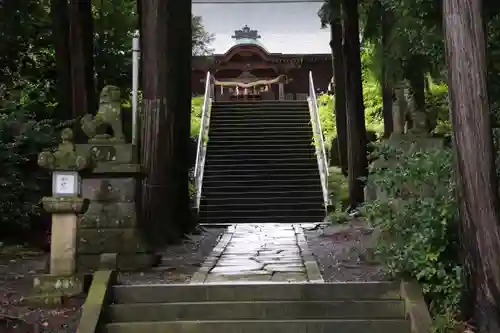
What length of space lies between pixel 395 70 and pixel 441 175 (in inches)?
263

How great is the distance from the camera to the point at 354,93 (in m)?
15.2

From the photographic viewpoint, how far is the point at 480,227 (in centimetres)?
576

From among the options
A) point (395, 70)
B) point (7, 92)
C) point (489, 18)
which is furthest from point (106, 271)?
point (7, 92)

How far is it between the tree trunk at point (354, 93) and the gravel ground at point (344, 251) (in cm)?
183

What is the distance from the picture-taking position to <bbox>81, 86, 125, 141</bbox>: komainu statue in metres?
8.64

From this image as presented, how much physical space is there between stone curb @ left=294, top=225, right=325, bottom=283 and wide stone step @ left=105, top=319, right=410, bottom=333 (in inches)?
36.6

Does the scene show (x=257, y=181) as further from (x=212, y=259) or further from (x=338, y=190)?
(x=212, y=259)

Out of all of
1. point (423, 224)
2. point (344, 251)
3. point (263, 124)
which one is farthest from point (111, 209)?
point (263, 124)

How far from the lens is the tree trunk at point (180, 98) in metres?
10.9

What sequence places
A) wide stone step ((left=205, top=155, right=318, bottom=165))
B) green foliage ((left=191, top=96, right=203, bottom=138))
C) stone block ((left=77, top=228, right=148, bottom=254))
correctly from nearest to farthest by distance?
1. stone block ((left=77, top=228, right=148, bottom=254))
2. wide stone step ((left=205, top=155, right=318, bottom=165))
3. green foliage ((left=191, top=96, right=203, bottom=138))

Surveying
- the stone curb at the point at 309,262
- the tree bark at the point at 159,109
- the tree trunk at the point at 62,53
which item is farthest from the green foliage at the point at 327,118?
the tree bark at the point at 159,109

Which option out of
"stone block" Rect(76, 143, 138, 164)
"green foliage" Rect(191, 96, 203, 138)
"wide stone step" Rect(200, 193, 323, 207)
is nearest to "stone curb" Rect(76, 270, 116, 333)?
"stone block" Rect(76, 143, 138, 164)

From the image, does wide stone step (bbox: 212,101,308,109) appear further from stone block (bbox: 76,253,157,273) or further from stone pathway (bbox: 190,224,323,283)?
stone block (bbox: 76,253,157,273)

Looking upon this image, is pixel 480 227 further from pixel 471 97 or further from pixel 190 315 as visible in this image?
pixel 190 315
